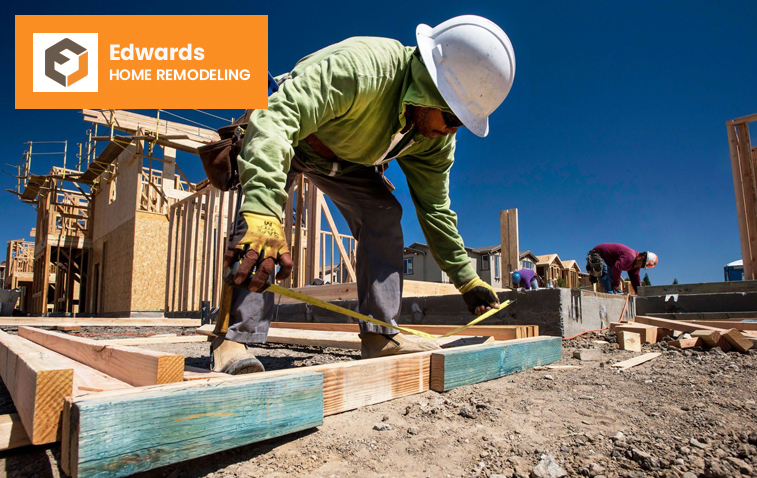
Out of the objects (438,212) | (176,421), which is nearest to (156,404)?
(176,421)

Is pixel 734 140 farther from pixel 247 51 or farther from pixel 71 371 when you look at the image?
pixel 71 371

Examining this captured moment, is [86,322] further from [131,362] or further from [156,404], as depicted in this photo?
[156,404]

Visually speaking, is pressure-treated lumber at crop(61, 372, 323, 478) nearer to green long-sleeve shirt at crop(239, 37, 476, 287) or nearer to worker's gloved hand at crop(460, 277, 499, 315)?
green long-sleeve shirt at crop(239, 37, 476, 287)

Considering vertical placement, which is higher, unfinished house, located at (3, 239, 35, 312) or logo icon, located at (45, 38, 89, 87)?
logo icon, located at (45, 38, 89, 87)

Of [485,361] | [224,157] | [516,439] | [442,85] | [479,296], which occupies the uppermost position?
[442,85]

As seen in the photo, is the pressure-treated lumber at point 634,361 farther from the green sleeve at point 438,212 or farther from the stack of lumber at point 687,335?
the green sleeve at point 438,212

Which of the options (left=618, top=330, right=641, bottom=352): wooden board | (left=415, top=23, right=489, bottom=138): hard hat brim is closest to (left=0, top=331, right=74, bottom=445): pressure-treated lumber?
(left=415, top=23, right=489, bottom=138): hard hat brim

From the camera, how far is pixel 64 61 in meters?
7.18

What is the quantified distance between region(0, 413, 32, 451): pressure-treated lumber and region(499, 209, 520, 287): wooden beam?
6.52 m

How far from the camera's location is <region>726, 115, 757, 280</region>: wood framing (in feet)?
22.2

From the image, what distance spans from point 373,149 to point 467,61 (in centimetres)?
55

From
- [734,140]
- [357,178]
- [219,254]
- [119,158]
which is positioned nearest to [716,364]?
[357,178]

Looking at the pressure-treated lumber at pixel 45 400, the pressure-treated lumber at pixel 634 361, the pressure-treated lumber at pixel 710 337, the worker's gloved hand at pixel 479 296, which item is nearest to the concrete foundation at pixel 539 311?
the pressure-treated lumber at pixel 634 361

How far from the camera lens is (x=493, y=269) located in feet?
97.1
